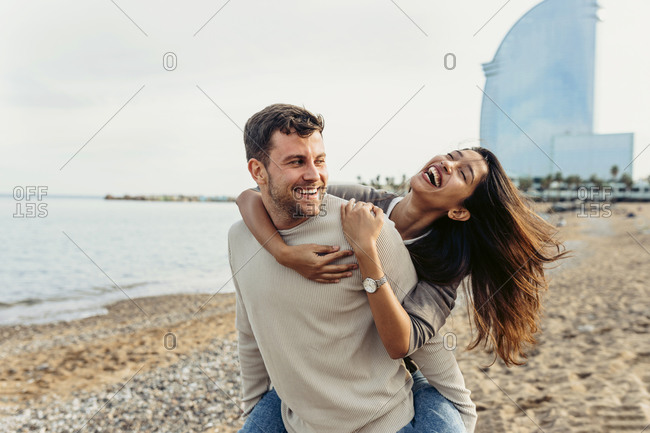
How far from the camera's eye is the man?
1687 millimetres

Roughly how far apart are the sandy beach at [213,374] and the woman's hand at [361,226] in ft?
3.86

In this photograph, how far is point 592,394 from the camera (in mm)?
4832

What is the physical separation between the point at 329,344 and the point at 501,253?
1042 mm

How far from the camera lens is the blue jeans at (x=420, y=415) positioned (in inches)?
66.5

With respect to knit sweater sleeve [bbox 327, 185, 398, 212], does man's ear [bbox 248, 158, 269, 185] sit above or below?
above

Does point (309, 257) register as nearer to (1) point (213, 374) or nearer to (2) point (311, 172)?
(2) point (311, 172)

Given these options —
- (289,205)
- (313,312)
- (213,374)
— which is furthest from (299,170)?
(213,374)

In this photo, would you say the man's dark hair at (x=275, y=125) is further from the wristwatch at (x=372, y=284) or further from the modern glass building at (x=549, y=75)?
the modern glass building at (x=549, y=75)

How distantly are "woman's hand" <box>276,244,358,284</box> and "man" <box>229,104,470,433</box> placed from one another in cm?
4

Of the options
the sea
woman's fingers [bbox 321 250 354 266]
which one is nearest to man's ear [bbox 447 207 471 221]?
woman's fingers [bbox 321 250 354 266]

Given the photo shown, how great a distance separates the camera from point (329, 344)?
5.54 feet

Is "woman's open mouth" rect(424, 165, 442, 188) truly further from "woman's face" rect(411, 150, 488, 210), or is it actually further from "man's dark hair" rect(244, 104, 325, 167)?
"man's dark hair" rect(244, 104, 325, 167)

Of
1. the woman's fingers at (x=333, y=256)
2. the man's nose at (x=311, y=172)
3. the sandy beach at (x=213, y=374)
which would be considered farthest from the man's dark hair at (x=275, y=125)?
the sandy beach at (x=213, y=374)

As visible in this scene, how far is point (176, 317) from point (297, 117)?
10200 millimetres
